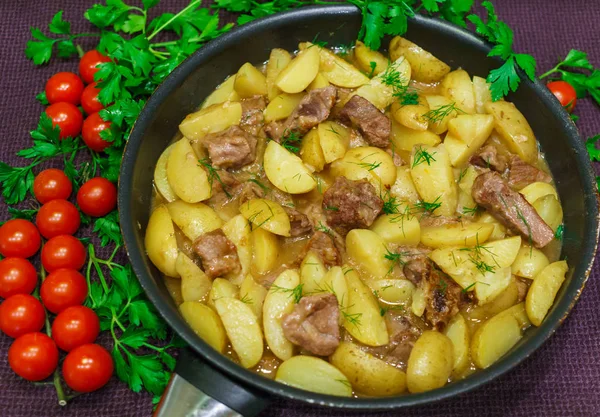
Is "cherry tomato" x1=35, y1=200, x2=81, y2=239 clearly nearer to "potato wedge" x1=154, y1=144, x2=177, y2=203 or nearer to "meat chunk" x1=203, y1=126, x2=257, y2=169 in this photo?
"potato wedge" x1=154, y1=144, x2=177, y2=203

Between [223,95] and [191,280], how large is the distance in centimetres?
105

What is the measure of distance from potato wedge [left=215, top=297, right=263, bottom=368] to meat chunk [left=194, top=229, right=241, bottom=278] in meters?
0.16

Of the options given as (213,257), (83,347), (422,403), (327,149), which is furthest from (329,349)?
(83,347)

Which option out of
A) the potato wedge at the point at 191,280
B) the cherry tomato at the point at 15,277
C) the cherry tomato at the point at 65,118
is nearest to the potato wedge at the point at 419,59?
the potato wedge at the point at 191,280

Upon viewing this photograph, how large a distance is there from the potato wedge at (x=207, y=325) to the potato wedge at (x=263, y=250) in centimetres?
31

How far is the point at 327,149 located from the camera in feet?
10.4

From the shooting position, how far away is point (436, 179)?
309 centimetres

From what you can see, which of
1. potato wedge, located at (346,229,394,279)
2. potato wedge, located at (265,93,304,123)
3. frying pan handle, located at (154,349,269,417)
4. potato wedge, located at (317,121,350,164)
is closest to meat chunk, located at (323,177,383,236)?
potato wedge, located at (346,229,394,279)

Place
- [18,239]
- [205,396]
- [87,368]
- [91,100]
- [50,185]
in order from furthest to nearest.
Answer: [91,100] → [50,185] → [18,239] → [87,368] → [205,396]

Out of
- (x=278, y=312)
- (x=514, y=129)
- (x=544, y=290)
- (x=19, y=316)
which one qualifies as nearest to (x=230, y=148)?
(x=278, y=312)

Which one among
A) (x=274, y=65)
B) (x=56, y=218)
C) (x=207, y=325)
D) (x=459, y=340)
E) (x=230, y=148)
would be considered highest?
(x=274, y=65)

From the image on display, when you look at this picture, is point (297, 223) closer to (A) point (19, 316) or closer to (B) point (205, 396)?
(B) point (205, 396)

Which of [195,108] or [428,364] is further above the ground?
[195,108]

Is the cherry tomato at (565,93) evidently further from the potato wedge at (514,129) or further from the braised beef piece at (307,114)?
the braised beef piece at (307,114)
